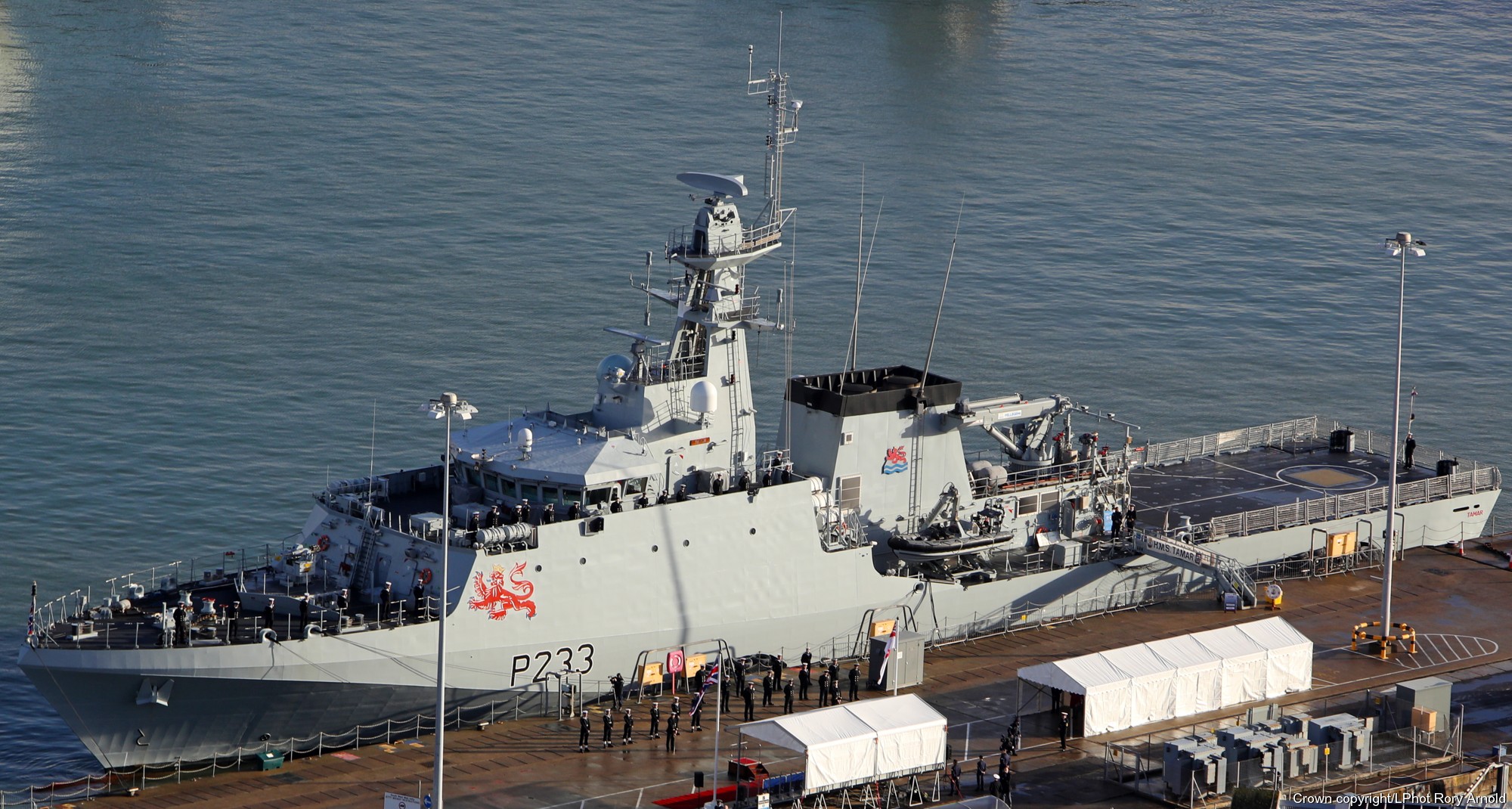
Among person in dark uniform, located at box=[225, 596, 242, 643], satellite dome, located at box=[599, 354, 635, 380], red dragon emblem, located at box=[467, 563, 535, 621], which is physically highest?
satellite dome, located at box=[599, 354, 635, 380]

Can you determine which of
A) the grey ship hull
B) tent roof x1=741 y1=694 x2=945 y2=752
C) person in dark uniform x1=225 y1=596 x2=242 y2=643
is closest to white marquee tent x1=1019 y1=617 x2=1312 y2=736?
tent roof x1=741 y1=694 x2=945 y2=752

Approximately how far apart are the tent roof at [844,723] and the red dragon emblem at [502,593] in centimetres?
610

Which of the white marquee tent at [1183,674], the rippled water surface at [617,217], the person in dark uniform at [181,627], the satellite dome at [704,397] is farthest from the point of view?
the rippled water surface at [617,217]

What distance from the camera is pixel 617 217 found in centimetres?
7869

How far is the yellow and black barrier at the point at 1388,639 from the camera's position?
4906 centimetres

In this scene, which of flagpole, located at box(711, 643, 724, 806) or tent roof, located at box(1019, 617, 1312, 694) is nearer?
flagpole, located at box(711, 643, 724, 806)

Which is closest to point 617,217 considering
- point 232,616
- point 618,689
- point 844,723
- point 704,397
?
point 704,397

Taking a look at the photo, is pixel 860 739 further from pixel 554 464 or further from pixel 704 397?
pixel 554 464

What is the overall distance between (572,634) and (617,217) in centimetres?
3735

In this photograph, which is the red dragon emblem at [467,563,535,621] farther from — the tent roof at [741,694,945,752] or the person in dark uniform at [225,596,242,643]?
the tent roof at [741,694,945,752]

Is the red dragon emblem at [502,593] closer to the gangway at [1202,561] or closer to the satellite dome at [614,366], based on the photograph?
the satellite dome at [614,366]

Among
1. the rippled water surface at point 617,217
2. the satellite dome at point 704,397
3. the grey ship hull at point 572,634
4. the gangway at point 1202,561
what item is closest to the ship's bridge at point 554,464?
the grey ship hull at point 572,634

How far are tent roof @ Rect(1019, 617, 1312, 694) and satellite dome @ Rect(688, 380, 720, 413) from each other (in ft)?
30.8

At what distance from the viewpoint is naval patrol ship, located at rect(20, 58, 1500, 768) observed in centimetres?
4062
